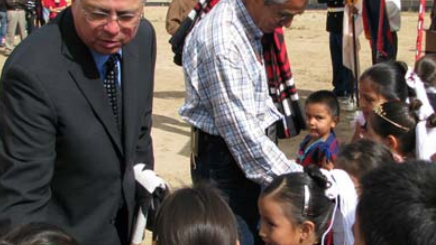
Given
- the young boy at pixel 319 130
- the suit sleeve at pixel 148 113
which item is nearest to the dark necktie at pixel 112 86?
the suit sleeve at pixel 148 113

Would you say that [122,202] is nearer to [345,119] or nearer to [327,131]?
[327,131]

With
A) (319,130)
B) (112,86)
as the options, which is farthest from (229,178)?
(319,130)

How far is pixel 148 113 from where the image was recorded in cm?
283

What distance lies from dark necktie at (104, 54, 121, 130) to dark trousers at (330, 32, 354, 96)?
246 inches

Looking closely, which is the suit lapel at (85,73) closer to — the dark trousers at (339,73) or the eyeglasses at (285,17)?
the eyeglasses at (285,17)

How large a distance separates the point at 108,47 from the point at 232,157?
959mm

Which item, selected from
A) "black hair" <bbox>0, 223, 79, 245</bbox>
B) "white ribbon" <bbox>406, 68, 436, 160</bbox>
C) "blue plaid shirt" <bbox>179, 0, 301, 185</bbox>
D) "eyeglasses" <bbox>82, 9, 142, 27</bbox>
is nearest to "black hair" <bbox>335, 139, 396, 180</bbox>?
"white ribbon" <bbox>406, 68, 436, 160</bbox>

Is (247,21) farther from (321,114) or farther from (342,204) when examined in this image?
(321,114)

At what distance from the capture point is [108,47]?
238 centimetres

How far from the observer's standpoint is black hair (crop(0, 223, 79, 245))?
1.87 m

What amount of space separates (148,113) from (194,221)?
0.65 m

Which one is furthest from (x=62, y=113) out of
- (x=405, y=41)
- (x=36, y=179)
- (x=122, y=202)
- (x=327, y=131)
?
(x=405, y=41)

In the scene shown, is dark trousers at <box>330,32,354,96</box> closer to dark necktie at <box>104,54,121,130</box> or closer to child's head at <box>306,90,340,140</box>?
child's head at <box>306,90,340,140</box>

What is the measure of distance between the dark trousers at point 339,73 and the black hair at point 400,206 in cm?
698
